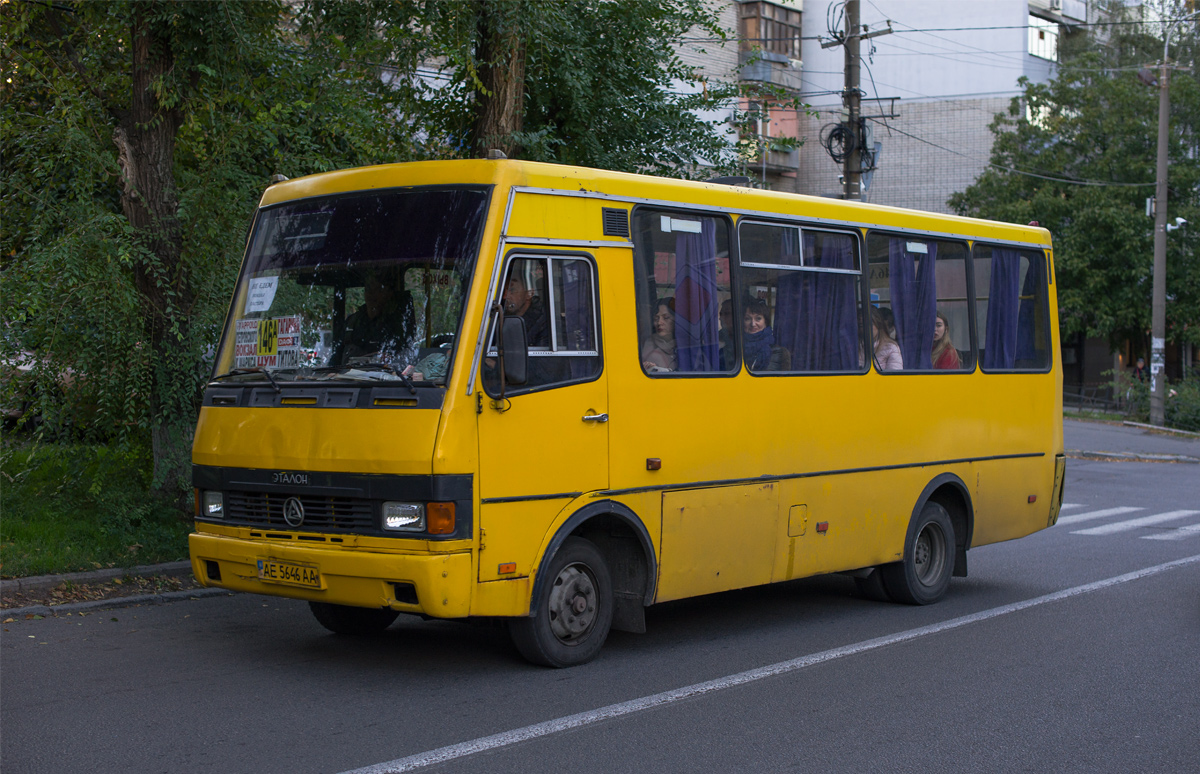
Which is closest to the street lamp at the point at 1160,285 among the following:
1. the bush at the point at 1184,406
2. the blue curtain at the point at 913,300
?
the bush at the point at 1184,406

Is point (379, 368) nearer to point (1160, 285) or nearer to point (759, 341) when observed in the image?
point (759, 341)

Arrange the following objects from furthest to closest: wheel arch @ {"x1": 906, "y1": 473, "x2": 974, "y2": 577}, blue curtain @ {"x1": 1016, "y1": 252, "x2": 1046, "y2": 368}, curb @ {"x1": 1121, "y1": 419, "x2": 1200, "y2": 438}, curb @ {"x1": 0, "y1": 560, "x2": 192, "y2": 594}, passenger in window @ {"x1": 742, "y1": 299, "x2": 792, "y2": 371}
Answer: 1. curb @ {"x1": 1121, "y1": 419, "x2": 1200, "y2": 438}
2. blue curtain @ {"x1": 1016, "y1": 252, "x2": 1046, "y2": 368}
3. wheel arch @ {"x1": 906, "y1": 473, "x2": 974, "y2": 577}
4. curb @ {"x1": 0, "y1": 560, "x2": 192, "y2": 594}
5. passenger in window @ {"x1": 742, "y1": 299, "x2": 792, "y2": 371}

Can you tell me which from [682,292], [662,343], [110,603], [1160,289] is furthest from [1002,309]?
[1160,289]

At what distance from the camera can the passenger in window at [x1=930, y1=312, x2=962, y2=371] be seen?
33.0ft

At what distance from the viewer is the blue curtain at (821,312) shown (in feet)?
28.5

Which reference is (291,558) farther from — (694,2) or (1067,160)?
(1067,160)

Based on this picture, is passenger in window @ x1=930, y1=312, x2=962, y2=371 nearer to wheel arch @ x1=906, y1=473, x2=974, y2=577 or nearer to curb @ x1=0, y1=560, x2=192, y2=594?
wheel arch @ x1=906, y1=473, x2=974, y2=577

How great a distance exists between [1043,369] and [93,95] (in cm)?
878

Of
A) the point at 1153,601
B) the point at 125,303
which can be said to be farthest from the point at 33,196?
the point at 1153,601

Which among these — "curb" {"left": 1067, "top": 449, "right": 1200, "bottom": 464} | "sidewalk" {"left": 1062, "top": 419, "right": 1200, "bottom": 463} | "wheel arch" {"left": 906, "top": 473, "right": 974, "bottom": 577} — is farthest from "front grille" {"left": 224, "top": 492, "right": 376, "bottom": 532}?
"curb" {"left": 1067, "top": 449, "right": 1200, "bottom": 464}

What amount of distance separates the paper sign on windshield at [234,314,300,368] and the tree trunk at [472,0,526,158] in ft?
16.3

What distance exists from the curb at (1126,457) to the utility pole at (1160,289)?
20.8ft

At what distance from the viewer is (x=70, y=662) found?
24.2ft

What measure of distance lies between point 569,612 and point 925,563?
4051mm
